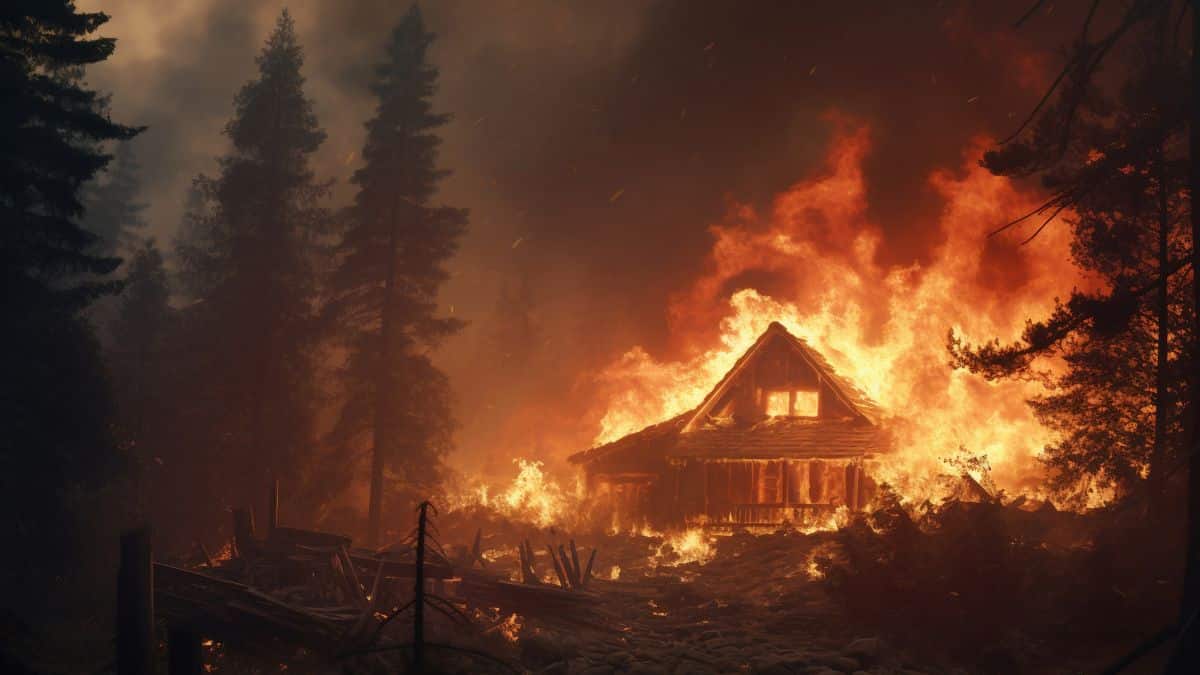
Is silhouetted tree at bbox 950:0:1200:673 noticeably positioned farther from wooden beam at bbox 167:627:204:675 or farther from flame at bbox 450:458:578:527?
flame at bbox 450:458:578:527

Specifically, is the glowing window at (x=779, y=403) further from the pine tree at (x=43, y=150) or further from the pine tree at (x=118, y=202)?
the pine tree at (x=118, y=202)

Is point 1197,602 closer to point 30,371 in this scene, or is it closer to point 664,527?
point 30,371

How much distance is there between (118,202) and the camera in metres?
58.7

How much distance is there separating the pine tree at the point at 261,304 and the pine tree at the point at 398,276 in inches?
61.6

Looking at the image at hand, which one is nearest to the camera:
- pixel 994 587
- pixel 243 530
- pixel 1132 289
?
pixel 994 587

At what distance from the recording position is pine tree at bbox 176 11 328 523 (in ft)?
89.6

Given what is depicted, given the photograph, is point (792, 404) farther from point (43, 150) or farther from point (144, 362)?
point (144, 362)

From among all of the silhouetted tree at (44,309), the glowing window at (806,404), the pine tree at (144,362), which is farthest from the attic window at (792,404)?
the pine tree at (144,362)

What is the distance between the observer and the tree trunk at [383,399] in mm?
29016

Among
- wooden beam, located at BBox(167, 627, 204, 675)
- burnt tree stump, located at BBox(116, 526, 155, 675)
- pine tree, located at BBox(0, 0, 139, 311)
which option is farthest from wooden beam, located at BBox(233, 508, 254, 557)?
wooden beam, located at BBox(167, 627, 204, 675)

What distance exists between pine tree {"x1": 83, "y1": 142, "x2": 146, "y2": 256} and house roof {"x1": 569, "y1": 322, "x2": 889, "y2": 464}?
44.2 metres

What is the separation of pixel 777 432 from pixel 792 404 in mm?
1288

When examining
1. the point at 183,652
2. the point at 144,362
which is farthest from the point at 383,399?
the point at 183,652

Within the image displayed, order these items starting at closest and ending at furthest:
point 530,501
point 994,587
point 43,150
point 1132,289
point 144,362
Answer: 1. point 994,587
2. point 1132,289
3. point 43,150
4. point 144,362
5. point 530,501
